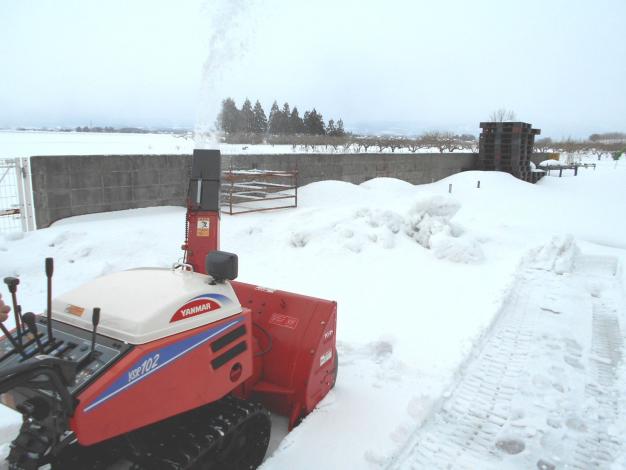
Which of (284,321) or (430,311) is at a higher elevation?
(284,321)

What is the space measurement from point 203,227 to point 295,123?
2151 inches

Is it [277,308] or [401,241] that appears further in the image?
[401,241]

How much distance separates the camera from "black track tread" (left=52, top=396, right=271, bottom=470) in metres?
2.68

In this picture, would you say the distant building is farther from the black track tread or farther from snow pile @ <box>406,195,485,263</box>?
the black track tread

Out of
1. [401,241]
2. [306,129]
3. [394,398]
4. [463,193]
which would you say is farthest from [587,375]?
[306,129]

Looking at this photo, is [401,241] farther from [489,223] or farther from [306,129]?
[306,129]

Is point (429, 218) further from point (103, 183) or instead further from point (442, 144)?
point (442, 144)

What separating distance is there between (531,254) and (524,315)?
3.43m

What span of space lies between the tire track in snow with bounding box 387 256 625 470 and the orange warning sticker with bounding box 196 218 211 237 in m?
2.10

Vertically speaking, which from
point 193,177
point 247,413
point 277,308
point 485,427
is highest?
point 193,177

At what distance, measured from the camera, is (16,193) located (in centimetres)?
872

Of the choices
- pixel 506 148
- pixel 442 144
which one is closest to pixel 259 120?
pixel 442 144

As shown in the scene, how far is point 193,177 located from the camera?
3908mm

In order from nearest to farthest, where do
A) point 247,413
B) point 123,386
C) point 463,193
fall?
point 123,386, point 247,413, point 463,193
